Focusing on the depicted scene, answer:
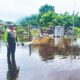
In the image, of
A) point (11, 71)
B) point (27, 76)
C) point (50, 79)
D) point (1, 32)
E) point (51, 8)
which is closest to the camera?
point (50, 79)

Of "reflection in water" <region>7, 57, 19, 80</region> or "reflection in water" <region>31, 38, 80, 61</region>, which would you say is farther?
"reflection in water" <region>31, 38, 80, 61</region>

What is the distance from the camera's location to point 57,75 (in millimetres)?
9711

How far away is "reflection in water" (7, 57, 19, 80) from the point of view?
1008cm

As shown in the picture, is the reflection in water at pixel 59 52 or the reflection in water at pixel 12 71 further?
the reflection in water at pixel 59 52

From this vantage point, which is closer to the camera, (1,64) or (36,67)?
(36,67)

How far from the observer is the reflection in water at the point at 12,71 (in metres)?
10.1

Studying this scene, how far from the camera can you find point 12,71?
11172 mm

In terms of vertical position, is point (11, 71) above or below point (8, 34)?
below

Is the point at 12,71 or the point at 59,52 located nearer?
the point at 12,71

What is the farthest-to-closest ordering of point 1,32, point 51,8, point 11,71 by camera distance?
1. point 51,8
2. point 1,32
3. point 11,71

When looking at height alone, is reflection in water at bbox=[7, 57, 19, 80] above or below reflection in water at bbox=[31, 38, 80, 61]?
above

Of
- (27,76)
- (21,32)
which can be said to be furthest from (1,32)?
(27,76)

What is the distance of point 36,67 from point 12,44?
1.22 meters

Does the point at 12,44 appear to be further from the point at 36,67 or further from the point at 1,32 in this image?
the point at 1,32
